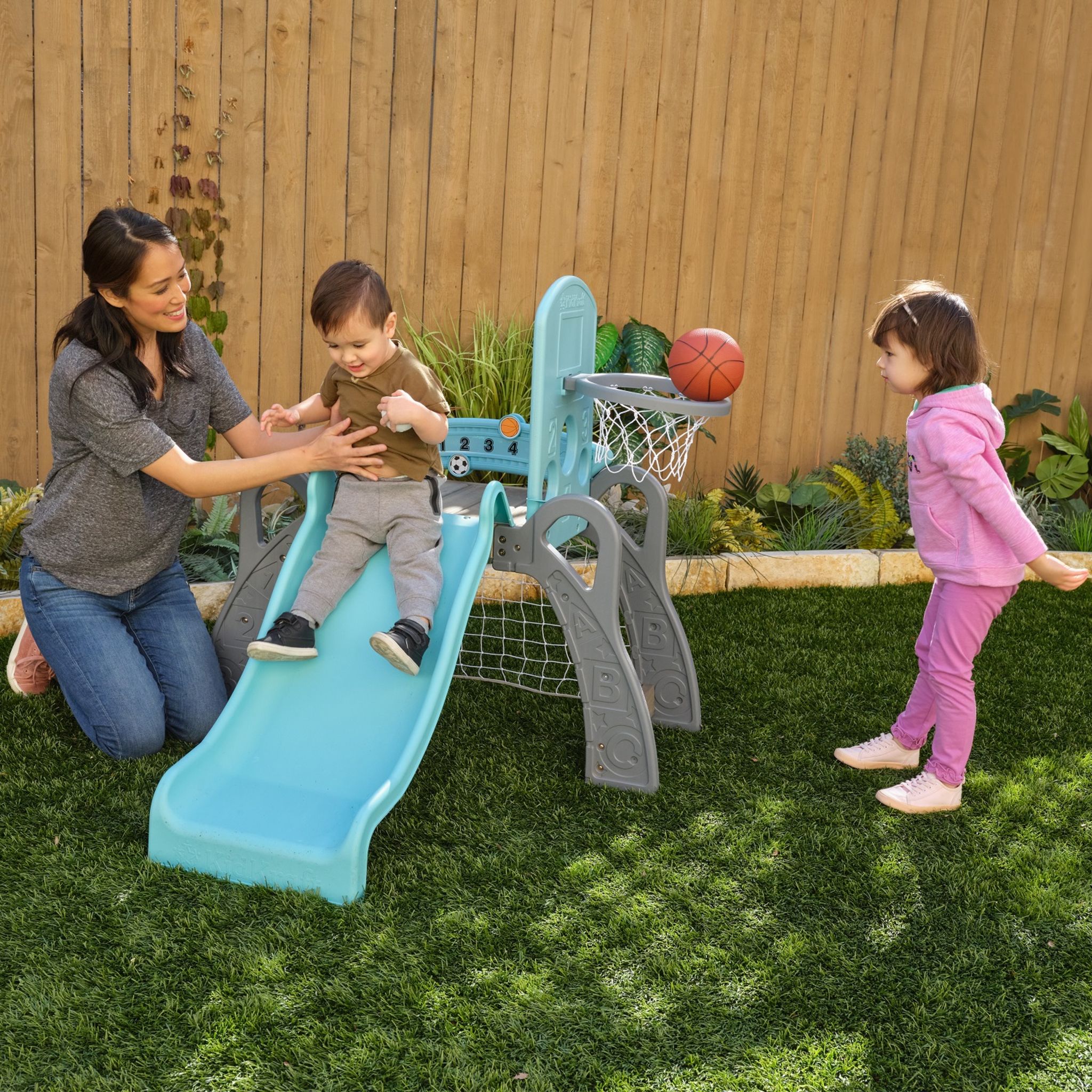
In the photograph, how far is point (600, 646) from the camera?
9.84 ft

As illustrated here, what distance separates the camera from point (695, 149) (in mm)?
5617

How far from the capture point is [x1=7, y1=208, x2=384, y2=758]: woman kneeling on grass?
289 cm

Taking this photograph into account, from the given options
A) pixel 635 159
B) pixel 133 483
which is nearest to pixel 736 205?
pixel 635 159

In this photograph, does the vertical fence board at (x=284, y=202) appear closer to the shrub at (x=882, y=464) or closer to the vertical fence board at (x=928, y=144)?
the shrub at (x=882, y=464)

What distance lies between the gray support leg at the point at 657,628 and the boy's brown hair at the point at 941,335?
91cm

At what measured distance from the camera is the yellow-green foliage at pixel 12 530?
4047mm

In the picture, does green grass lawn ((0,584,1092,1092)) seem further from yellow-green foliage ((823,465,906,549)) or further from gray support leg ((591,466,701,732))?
yellow-green foliage ((823,465,906,549))

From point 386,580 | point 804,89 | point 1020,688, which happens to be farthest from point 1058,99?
point 386,580

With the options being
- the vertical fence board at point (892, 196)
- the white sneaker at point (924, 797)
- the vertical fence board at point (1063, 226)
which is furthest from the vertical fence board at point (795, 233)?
the white sneaker at point (924, 797)

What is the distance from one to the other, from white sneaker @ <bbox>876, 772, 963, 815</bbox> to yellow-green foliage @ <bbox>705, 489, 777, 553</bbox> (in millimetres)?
2142

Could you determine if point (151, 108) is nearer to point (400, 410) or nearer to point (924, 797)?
point (400, 410)

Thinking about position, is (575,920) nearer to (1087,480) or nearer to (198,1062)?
(198,1062)

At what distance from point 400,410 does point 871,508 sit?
360 cm

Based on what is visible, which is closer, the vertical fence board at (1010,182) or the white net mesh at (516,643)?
the white net mesh at (516,643)
